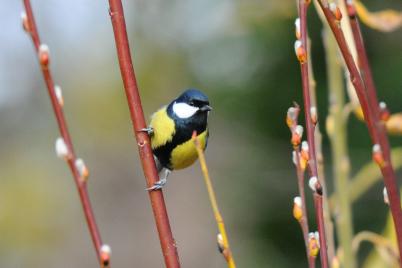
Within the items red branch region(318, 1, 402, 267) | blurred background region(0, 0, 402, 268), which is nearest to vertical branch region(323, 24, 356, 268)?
red branch region(318, 1, 402, 267)

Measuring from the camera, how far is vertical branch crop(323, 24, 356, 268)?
1.33m

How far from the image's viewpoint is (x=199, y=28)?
17.6ft

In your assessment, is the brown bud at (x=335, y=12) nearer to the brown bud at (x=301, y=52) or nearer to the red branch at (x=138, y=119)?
the brown bud at (x=301, y=52)

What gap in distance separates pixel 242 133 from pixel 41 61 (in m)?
4.21

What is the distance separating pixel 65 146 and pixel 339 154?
0.89 metres

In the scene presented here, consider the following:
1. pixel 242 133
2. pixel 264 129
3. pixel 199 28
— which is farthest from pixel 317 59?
pixel 199 28

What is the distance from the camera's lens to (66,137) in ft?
1.96

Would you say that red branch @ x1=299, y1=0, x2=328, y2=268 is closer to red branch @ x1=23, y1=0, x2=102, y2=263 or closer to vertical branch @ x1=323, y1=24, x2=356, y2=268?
red branch @ x1=23, y1=0, x2=102, y2=263

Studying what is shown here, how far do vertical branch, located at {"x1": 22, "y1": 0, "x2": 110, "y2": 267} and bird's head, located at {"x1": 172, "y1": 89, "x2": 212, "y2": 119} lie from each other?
1120 millimetres

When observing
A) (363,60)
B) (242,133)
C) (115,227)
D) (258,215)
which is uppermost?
(363,60)

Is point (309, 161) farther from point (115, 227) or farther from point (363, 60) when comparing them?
point (115, 227)

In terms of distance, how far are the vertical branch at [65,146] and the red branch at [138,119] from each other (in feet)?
0.47


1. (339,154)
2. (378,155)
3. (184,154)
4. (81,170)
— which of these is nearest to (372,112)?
(378,155)

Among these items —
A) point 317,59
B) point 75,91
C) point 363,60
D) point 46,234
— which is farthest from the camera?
point 75,91
